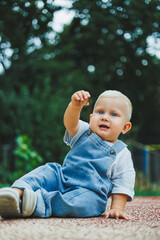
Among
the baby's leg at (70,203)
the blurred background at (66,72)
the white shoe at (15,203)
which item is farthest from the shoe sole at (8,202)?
the blurred background at (66,72)

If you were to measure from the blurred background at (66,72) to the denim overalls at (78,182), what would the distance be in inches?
86.9

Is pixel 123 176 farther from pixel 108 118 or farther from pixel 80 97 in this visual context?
pixel 80 97

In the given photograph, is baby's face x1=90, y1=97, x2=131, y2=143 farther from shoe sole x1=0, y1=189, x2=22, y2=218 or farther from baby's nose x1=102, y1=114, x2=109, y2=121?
shoe sole x1=0, y1=189, x2=22, y2=218

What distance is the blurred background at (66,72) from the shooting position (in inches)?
200

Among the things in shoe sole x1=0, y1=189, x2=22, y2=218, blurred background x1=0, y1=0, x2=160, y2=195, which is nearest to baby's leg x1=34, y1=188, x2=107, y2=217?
shoe sole x1=0, y1=189, x2=22, y2=218

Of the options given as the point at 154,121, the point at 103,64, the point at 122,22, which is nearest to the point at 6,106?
the point at 122,22

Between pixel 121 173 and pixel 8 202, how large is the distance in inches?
29.1

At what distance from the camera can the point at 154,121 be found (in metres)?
16.9

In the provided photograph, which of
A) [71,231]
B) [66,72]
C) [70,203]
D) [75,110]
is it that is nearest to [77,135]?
[75,110]

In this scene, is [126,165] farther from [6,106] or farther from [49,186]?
[6,106]

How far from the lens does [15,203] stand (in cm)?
148

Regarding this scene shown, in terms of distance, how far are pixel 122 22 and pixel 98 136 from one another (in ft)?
17.2

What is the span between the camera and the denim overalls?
1.69m

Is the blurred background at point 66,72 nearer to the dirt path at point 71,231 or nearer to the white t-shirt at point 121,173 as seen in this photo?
the white t-shirt at point 121,173
